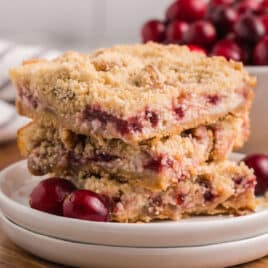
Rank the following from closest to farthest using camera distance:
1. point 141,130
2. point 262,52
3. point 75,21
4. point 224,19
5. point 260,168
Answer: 1. point 141,130
2. point 260,168
3. point 262,52
4. point 224,19
5. point 75,21

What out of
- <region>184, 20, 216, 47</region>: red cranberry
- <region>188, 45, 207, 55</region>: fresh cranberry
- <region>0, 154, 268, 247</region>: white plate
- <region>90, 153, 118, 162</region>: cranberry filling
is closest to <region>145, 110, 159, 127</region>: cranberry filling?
<region>90, 153, 118, 162</region>: cranberry filling

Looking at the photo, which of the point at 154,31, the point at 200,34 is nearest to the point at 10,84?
the point at 154,31

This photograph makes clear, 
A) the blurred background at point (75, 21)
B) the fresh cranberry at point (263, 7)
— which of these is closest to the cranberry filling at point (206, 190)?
the fresh cranberry at point (263, 7)

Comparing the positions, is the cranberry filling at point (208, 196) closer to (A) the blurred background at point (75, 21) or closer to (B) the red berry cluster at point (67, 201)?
(B) the red berry cluster at point (67, 201)

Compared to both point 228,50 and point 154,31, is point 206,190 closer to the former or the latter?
point 228,50

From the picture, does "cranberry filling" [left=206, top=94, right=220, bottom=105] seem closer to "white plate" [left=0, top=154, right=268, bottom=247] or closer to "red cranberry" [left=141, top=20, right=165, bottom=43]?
"white plate" [left=0, top=154, right=268, bottom=247]

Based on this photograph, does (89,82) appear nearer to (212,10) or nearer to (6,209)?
(6,209)
